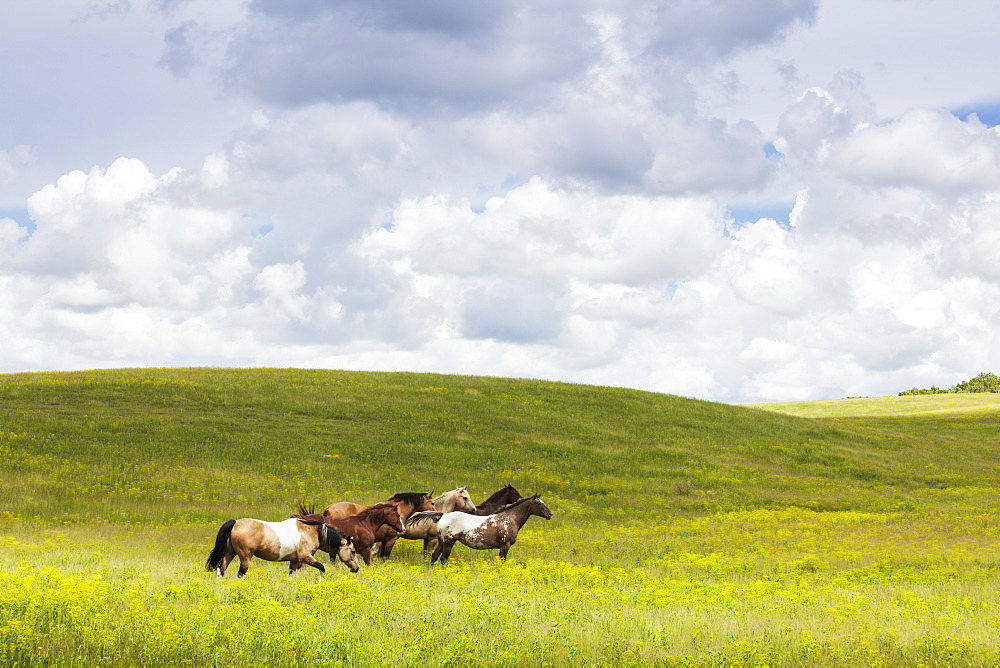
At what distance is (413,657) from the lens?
9.74m

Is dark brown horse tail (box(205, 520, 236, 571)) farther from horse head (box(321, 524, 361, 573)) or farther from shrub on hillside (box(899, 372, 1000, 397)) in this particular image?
shrub on hillside (box(899, 372, 1000, 397))

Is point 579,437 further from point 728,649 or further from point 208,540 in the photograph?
point 728,649

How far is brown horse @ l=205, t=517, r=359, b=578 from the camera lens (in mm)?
15859

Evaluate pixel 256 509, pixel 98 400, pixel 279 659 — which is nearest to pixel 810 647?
pixel 279 659

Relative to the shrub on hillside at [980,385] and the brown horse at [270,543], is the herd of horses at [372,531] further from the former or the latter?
the shrub on hillside at [980,385]

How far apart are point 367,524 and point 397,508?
87cm

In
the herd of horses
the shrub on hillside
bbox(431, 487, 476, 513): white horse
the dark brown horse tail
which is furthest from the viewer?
the shrub on hillside

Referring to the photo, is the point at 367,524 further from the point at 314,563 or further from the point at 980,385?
the point at 980,385

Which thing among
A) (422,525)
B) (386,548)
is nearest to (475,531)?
(422,525)

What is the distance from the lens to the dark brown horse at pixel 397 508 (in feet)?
65.2

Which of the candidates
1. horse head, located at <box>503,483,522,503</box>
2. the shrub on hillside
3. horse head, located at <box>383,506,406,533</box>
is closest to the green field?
horse head, located at <box>383,506,406,533</box>

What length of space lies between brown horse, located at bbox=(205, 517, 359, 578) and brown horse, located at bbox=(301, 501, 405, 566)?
1006 millimetres

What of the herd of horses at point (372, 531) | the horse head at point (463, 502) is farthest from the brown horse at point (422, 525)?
the horse head at point (463, 502)

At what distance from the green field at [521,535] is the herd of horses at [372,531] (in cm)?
63
